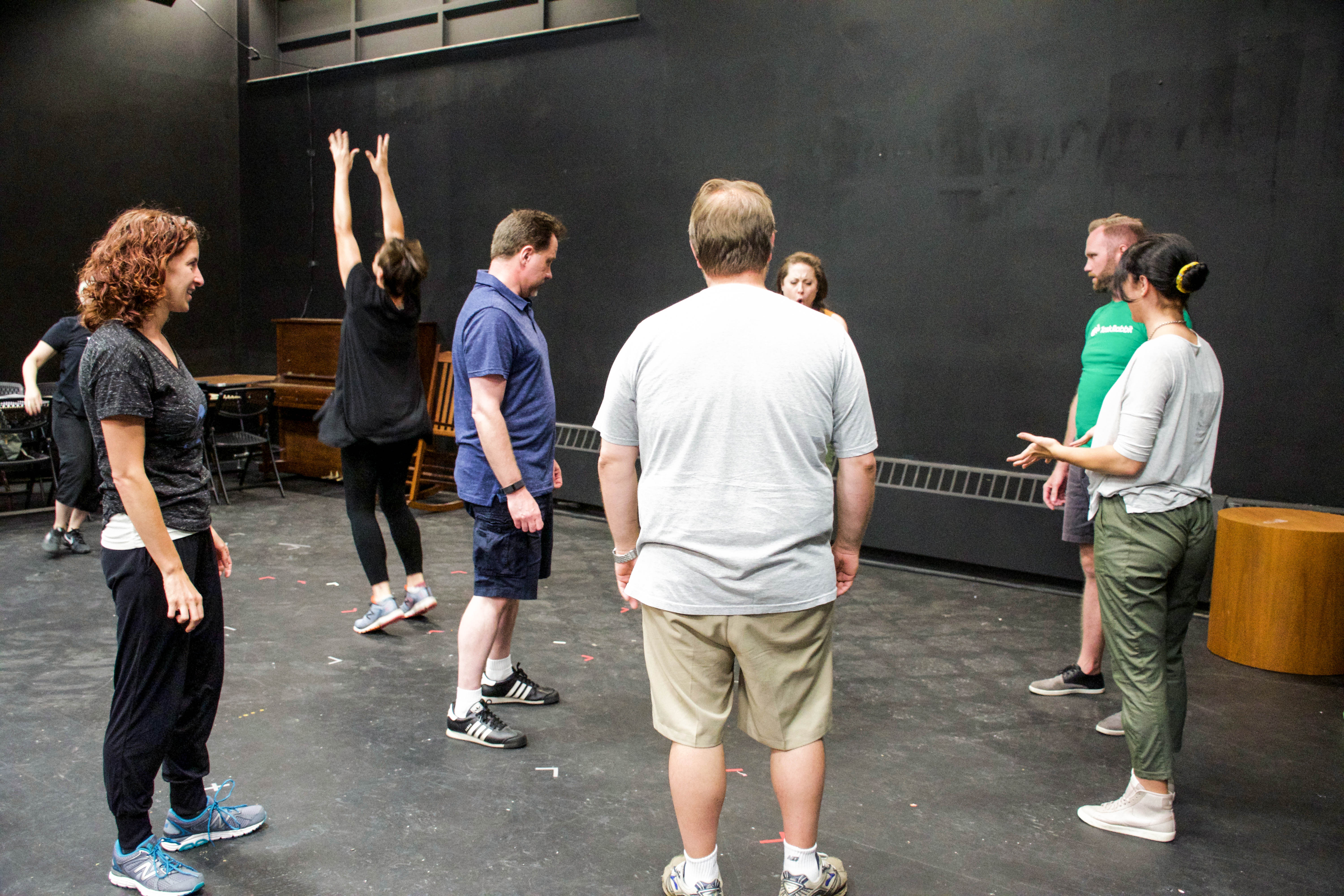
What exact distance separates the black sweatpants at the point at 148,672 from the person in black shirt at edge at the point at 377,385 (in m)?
1.54

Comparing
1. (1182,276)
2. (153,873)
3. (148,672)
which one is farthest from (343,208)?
(1182,276)

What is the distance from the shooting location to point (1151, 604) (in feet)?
8.36

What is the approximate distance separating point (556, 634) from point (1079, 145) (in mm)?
3462

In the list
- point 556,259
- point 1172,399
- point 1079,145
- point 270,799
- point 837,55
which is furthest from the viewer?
point 556,259

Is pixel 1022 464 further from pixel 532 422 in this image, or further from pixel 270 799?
pixel 270 799

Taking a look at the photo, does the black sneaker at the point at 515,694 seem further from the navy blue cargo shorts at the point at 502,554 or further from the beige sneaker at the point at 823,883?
the beige sneaker at the point at 823,883

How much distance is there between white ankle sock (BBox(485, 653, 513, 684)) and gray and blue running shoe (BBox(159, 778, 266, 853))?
93 cm

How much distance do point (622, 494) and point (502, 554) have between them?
1052mm

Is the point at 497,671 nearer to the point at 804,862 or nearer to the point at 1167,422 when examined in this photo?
the point at 804,862

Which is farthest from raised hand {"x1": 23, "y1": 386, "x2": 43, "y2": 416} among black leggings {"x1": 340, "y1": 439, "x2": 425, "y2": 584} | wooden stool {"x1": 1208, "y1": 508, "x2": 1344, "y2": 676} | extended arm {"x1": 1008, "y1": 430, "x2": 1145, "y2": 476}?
wooden stool {"x1": 1208, "y1": 508, "x2": 1344, "y2": 676}

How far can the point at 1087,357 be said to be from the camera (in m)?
3.34

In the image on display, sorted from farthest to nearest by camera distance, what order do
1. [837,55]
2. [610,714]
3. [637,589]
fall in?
[837,55]
[610,714]
[637,589]

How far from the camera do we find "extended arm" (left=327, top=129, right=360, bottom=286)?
362 centimetres

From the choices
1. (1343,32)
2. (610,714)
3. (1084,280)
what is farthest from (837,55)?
(610,714)
